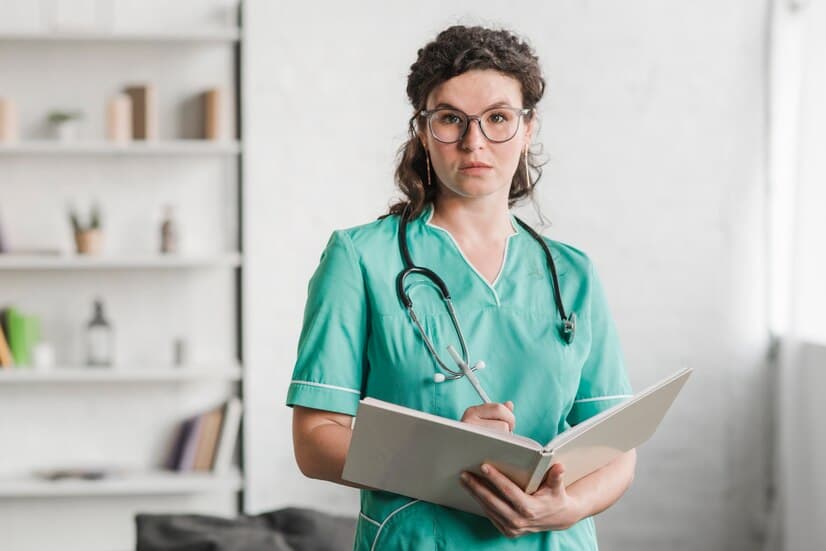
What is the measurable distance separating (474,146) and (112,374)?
2569 mm

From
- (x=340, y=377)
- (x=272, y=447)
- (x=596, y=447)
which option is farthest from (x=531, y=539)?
(x=272, y=447)

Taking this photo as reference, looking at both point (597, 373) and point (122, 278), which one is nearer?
point (597, 373)

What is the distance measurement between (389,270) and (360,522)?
0.33 m

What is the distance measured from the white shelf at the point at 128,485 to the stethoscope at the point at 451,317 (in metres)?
2.45

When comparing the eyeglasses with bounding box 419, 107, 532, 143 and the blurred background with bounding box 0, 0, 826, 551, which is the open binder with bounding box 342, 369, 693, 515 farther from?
the blurred background with bounding box 0, 0, 826, 551

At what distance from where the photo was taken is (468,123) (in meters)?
1.30

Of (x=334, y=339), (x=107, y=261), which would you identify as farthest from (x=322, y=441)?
(x=107, y=261)

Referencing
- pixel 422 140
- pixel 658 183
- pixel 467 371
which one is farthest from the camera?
pixel 658 183

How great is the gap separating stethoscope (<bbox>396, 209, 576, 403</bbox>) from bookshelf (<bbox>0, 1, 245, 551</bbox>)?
236 centimetres

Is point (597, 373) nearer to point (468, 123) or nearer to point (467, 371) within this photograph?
point (467, 371)

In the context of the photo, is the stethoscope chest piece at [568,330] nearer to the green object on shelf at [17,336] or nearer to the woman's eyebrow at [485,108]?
the woman's eyebrow at [485,108]

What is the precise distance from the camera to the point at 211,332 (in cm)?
377

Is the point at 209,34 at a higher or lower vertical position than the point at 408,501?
higher

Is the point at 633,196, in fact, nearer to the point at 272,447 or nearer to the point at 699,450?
the point at 699,450
